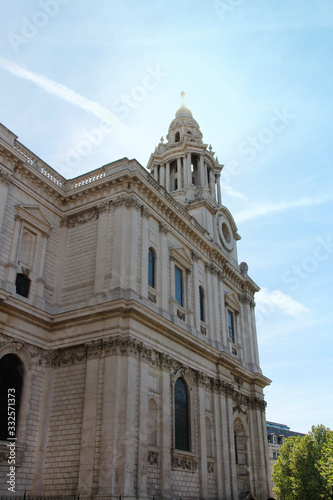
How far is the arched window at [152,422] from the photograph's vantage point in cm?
2075

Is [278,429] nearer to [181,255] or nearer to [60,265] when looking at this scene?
[181,255]

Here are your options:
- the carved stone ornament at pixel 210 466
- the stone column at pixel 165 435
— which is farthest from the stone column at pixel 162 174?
the carved stone ornament at pixel 210 466

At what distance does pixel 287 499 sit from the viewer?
4388 centimetres

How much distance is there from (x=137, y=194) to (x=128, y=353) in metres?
8.57

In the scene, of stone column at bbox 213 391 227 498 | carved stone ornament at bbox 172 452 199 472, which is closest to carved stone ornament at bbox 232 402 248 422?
stone column at bbox 213 391 227 498

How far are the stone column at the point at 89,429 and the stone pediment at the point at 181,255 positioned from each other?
8.54 meters

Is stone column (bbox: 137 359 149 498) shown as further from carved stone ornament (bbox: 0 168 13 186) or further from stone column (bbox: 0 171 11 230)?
carved stone ornament (bbox: 0 168 13 186)

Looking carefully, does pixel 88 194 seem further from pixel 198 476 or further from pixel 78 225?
pixel 198 476

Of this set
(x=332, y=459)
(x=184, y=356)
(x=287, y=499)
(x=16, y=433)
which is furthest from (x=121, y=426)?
(x=287, y=499)

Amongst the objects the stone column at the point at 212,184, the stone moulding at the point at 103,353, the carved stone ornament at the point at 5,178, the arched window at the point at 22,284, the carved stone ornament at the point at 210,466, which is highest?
the stone column at the point at 212,184

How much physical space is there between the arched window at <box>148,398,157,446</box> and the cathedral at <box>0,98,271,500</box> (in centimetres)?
6

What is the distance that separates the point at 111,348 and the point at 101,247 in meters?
5.44

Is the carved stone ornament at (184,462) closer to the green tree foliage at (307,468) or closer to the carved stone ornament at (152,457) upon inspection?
the carved stone ornament at (152,457)

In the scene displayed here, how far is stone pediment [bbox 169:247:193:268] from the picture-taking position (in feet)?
88.0
